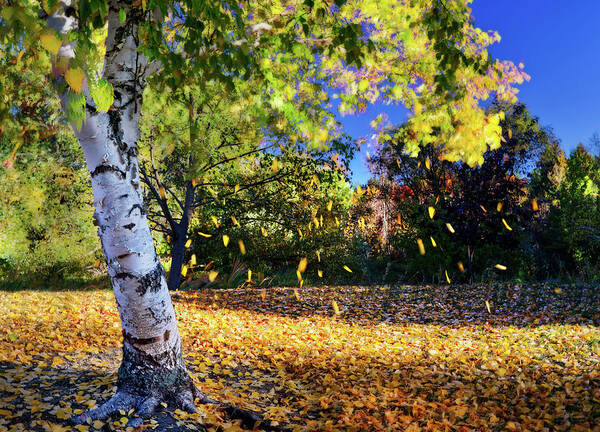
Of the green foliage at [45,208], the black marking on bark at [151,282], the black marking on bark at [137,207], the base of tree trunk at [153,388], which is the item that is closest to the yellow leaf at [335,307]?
the base of tree trunk at [153,388]

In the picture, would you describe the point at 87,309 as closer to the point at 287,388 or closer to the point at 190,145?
the point at 190,145

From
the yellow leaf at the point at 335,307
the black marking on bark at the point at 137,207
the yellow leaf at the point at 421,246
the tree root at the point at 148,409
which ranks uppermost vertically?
the yellow leaf at the point at 421,246

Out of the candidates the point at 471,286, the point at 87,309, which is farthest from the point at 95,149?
the point at 471,286

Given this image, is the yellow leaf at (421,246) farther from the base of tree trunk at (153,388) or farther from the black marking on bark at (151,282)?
the black marking on bark at (151,282)

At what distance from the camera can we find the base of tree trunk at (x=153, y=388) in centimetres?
324

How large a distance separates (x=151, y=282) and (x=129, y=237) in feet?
1.21

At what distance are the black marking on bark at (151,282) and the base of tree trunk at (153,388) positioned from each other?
0.53 metres

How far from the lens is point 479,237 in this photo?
10.9 meters

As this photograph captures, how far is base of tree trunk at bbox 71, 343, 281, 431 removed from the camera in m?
3.24

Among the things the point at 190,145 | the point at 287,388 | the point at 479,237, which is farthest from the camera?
the point at 479,237

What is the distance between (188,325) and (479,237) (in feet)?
25.6

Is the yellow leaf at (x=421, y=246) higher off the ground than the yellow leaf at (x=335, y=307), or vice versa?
the yellow leaf at (x=421, y=246)

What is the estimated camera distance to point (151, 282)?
3150mm

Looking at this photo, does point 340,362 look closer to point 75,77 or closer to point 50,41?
point 75,77
